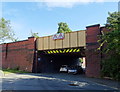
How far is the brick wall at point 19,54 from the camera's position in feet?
81.9

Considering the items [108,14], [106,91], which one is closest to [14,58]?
[108,14]

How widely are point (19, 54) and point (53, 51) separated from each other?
696 centimetres

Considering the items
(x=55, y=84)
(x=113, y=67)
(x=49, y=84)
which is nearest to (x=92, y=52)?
(x=113, y=67)

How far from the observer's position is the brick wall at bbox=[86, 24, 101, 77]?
18125 mm

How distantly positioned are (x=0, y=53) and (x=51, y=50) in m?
12.7

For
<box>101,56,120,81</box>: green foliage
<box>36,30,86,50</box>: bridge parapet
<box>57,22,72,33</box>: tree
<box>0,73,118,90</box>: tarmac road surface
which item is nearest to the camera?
<box>0,73,118,90</box>: tarmac road surface

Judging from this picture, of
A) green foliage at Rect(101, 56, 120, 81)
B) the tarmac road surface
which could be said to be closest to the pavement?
the tarmac road surface

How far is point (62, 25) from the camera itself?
57.4 metres

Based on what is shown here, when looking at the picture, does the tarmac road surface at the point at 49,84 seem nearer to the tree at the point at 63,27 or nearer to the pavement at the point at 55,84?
the pavement at the point at 55,84

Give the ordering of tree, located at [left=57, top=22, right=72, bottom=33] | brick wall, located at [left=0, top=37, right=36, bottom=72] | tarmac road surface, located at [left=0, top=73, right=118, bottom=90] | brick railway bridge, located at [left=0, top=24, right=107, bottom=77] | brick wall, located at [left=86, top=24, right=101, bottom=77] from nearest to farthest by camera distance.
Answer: tarmac road surface, located at [left=0, top=73, right=118, bottom=90] → brick wall, located at [left=86, top=24, right=101, bottom=77] → brick railway bridge, located at [left=0, top=24, right=107, bottom=77] → brick wall, located at [left=0, top=37, right=36, bottom=72] → tree, located at [left=57, top=22, right=72, bottom=33]

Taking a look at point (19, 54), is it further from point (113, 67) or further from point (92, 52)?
point (113, 67)

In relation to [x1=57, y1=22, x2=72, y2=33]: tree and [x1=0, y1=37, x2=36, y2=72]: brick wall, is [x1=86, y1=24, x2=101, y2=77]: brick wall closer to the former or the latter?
[x1=0, y1=37, x2=36, y2=72]: brick wall

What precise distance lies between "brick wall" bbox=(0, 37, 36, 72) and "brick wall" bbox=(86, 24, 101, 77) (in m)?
9.81

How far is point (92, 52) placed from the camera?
1862 centimetres
